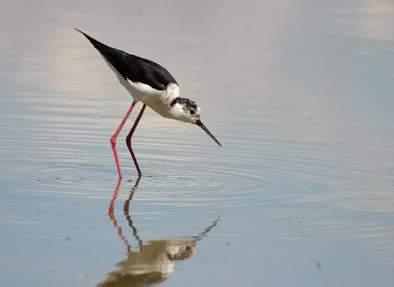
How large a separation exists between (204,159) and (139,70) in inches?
34.1

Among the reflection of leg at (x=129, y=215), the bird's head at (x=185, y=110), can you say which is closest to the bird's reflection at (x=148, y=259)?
the reflection of leg at (x=129, y=215)

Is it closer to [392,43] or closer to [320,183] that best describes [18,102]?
[320,183]

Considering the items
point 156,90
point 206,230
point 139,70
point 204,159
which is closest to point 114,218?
point 206,230

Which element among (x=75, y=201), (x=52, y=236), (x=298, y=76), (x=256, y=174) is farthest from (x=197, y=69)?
(x=52, y=236)

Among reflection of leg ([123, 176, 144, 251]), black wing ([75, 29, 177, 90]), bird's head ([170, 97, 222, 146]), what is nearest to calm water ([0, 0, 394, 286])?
reflection of leg ([123, 176, 144, 251])

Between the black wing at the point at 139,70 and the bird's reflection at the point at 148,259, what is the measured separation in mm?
2254

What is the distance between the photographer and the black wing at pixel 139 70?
30.1ft

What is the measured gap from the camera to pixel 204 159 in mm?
9148

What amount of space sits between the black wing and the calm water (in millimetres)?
572

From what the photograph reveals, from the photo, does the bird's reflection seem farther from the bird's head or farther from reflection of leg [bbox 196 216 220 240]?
the bird's head

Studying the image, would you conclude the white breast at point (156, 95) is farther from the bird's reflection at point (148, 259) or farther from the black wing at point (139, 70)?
the bird's reflection at point (148, 259)

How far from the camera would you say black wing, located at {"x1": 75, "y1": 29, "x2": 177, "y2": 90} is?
918 centimetres

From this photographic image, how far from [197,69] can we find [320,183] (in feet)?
15.5

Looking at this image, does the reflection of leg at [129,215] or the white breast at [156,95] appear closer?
the reflection of leg at [129,215]
